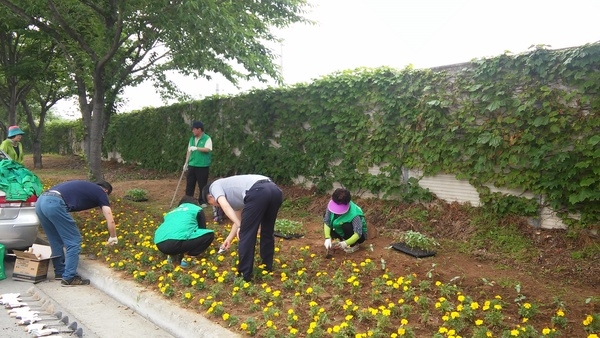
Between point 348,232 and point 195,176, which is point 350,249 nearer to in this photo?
point 348,232

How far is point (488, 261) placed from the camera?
219 inches

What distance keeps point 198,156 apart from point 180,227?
Result: 3.68 m

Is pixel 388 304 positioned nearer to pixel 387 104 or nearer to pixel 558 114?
pixel 558 114

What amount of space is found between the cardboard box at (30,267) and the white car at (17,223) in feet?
1.19

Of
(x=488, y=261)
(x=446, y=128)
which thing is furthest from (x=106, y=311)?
(x=446, y=128)

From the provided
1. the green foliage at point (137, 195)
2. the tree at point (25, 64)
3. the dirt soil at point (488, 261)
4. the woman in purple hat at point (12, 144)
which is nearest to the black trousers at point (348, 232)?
the dirt soil at point (488, 261)

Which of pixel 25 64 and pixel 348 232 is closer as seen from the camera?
pixel 348 232

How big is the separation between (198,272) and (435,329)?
2.82 m

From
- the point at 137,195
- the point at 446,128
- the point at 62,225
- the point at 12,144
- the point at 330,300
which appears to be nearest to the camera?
the point at 330,300

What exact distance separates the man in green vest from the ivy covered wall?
1.52 metres

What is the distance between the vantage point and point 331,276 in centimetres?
509

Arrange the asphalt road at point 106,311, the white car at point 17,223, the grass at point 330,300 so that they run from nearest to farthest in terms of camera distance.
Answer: the grass at point 330,300 → the asphalt road at point 106,311 → the white car at point 17,223

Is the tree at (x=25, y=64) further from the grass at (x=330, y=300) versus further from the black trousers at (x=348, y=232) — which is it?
the black trousers at (x=348, y=232)

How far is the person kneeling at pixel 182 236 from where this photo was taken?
5.59 m
